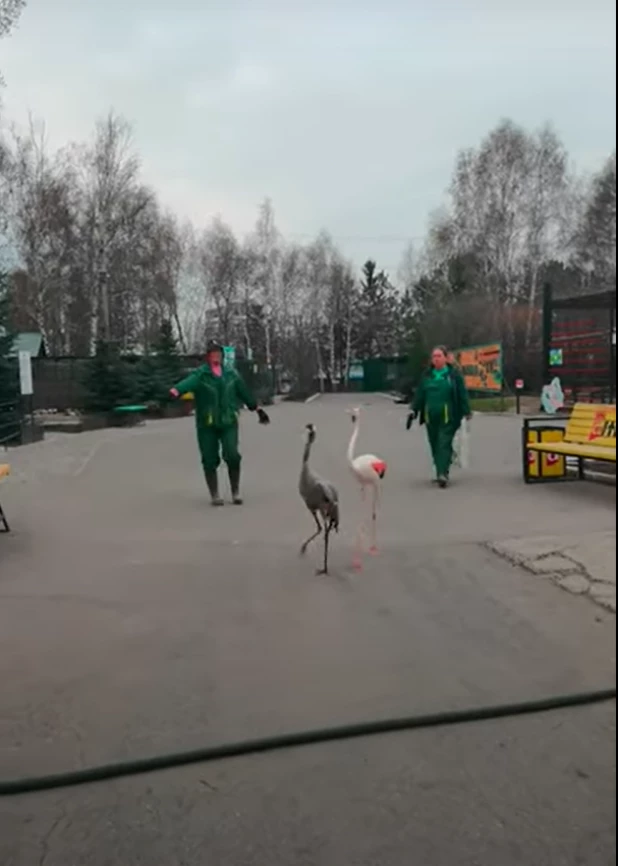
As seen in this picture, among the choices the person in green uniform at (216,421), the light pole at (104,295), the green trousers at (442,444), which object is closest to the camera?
the light pole at (104,295)

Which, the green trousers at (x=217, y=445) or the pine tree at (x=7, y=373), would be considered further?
the pine tree at (x=7, y=373)

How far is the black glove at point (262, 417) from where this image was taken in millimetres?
3938

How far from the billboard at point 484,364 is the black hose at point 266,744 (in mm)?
628

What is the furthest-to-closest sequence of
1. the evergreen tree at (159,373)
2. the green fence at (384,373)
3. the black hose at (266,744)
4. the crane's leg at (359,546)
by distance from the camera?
1. the evergreen tree at (159,373)
2. the crane's leg at (359,546)
3. the black hose at (266,744)
4. the green fence at (384,373)

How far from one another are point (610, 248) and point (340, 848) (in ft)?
4.07

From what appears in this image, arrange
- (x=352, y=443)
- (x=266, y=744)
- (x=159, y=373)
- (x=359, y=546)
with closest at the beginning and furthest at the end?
(x=266, y=744) < (x=352, y=443) < (x=359, y=546) < (x=159, y=373)

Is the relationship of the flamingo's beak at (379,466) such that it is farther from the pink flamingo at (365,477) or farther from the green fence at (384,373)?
the green fence at (384,373)

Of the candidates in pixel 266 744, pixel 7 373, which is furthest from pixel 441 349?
pixel 7 373

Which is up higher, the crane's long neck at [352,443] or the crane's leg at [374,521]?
the crane's long neck at [352,443]

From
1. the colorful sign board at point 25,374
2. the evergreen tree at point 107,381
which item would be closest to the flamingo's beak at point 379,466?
the evergreen tree at point 107,381

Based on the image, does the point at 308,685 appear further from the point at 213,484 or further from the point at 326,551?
the point at 213,484

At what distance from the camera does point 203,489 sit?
590 cm

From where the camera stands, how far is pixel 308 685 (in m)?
2.21

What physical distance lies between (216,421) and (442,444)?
1370mm
